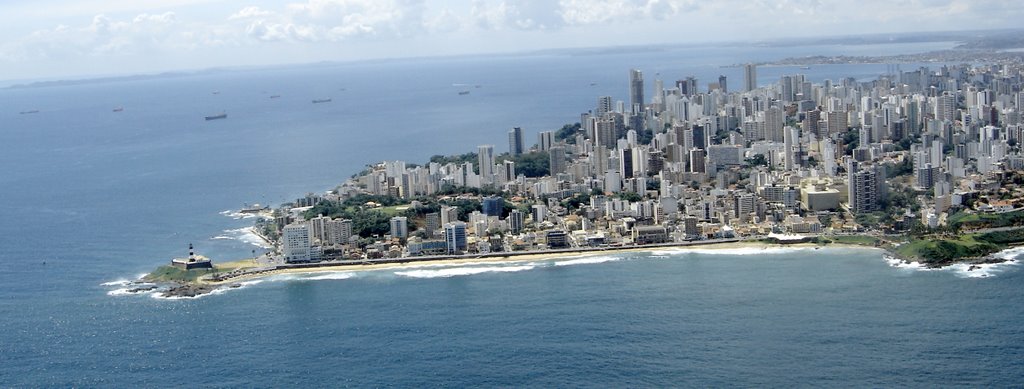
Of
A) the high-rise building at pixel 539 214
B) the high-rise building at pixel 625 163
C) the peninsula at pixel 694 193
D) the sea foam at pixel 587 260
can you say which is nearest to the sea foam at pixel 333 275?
the peninsula at pixel 694 193

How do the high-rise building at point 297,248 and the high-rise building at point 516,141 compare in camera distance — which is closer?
the high-rise building at point 297,248

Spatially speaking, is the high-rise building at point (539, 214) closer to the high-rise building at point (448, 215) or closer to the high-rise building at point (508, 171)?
the high-rise building at point (448, 215)

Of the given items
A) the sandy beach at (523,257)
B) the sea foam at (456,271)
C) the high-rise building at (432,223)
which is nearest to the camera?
the sea foam at (456,271)

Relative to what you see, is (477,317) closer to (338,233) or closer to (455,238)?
(455,238)

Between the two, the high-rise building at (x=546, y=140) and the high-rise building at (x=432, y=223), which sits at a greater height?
the high-rise building at (x=546, y=140)

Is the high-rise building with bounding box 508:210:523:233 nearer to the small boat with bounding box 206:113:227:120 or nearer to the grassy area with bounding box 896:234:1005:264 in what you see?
the grassy area with bounding box 896:234:1005:264

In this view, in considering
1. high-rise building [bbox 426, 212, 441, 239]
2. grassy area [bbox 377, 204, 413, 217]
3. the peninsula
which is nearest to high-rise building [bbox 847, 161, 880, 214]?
the peninsula

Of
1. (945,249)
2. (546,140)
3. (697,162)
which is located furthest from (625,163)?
(945,249)

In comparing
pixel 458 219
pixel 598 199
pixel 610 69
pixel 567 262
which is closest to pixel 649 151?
pixel 598 199
